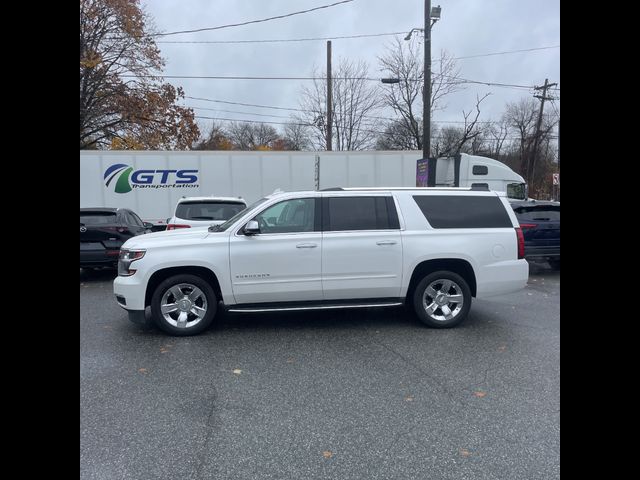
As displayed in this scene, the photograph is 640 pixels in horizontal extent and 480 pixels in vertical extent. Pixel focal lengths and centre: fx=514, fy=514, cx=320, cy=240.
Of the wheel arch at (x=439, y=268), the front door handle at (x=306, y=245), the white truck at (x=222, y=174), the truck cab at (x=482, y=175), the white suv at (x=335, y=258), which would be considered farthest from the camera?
the truck cab at (x=482, y=175)

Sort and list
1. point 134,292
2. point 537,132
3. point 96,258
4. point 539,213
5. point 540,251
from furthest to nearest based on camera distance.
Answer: point 537,132
point 539,213
point 540,251
point 96,258
point 134,292

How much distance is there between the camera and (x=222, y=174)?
17062mm

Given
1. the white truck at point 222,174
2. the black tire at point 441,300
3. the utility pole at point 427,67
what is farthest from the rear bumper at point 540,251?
the utility pole at point 427,67

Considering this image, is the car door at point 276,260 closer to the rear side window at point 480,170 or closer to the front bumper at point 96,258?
the front bumper at point 96,258

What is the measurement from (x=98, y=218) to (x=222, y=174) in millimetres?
6766

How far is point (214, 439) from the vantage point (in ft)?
12.0

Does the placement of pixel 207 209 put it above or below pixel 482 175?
below

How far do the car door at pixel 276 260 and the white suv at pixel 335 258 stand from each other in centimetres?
1

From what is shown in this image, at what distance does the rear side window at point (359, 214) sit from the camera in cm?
671

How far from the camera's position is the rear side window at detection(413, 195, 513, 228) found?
273 inches

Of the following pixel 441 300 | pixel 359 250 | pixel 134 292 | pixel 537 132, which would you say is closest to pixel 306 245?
pixel 359 250

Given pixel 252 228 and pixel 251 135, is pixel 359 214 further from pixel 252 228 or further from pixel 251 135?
pixel 251 135
